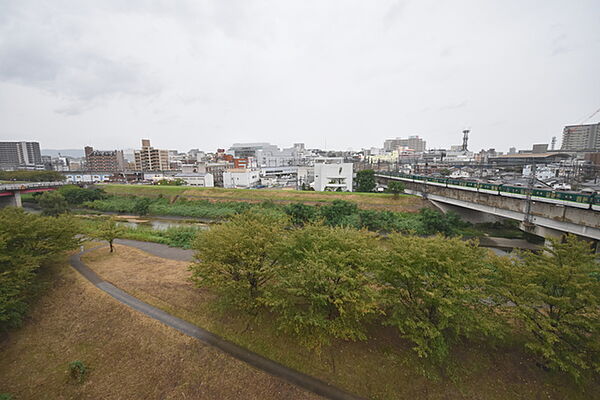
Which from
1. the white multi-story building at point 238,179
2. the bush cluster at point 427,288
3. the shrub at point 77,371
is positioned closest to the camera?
the bush cluster at point 427,288

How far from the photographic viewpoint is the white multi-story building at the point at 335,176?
186ft

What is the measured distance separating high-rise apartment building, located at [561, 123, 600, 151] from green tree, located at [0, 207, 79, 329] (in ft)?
449

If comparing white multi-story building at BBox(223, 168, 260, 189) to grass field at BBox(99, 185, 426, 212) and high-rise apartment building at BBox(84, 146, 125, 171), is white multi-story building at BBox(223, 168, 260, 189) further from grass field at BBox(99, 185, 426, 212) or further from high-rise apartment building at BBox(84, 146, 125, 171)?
high-rise apartment building at BBox(84, 146, 125, 171)

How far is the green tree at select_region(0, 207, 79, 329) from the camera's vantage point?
13.3m

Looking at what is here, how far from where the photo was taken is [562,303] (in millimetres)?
9156

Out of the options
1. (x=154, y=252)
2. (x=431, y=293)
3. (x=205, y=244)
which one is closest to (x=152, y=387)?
(x=205, y=244)

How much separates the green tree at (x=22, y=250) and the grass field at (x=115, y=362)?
1521mm

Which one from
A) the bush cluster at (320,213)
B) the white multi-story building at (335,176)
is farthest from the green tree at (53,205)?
the white multi-story building at (335,176)

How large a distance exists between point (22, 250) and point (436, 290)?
76.9 ft

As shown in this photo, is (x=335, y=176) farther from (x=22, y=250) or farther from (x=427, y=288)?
(x=22, y=250)

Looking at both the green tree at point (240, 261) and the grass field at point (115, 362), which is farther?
the green tree at point (240, 261)

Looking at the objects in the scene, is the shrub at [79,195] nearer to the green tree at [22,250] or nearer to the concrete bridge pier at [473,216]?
the green tree at [22,250]

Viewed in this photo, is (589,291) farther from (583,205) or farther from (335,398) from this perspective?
(583,205)

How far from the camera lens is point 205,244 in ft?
47.1
